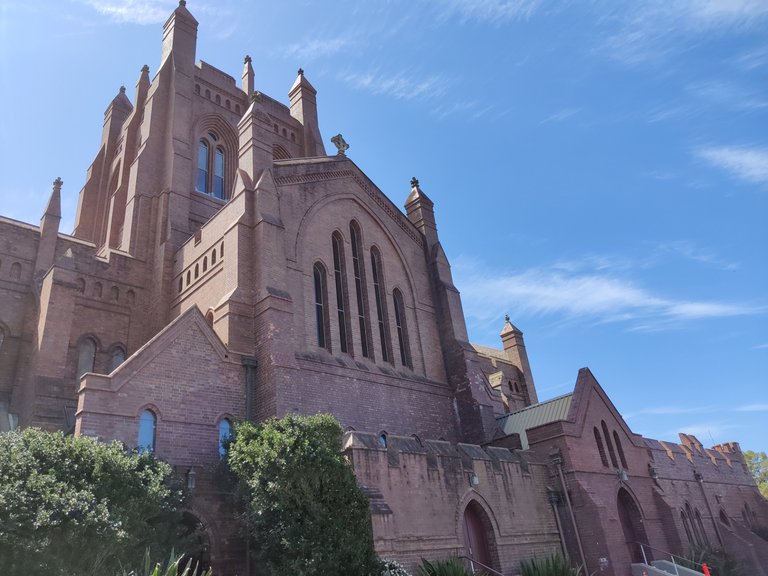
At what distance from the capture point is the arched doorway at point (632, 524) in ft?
72.5

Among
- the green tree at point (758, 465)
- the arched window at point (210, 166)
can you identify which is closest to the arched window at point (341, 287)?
the arched window at point (210, 166)

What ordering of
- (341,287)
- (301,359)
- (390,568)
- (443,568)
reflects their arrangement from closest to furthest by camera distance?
(390,568) < (443,568) < (301,359) < (341,287)

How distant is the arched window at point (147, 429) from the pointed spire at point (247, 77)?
25018 millimetres

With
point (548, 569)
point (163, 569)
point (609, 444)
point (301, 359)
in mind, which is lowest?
point (548, 569)

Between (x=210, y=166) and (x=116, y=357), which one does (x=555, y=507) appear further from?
(x=210, y=166)

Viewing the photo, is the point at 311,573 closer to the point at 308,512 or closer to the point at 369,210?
the point at 308,512

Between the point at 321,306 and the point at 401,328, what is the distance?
4.31 m

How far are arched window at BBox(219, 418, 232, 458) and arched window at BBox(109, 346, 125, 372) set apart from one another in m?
7.61

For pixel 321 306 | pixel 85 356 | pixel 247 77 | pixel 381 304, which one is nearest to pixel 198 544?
pixel 321 306

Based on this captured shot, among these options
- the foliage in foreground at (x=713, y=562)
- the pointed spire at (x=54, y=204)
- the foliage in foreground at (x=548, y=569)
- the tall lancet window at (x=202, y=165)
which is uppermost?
the tall lancet window at (x=202, y=165)

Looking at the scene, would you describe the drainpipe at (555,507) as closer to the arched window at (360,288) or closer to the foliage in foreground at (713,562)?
the foliage in foreground at (713,562)

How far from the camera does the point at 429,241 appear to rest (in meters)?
28.6

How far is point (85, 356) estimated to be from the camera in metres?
21.9

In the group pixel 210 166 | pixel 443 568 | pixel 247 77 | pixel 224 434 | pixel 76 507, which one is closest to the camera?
pixel 76 507
